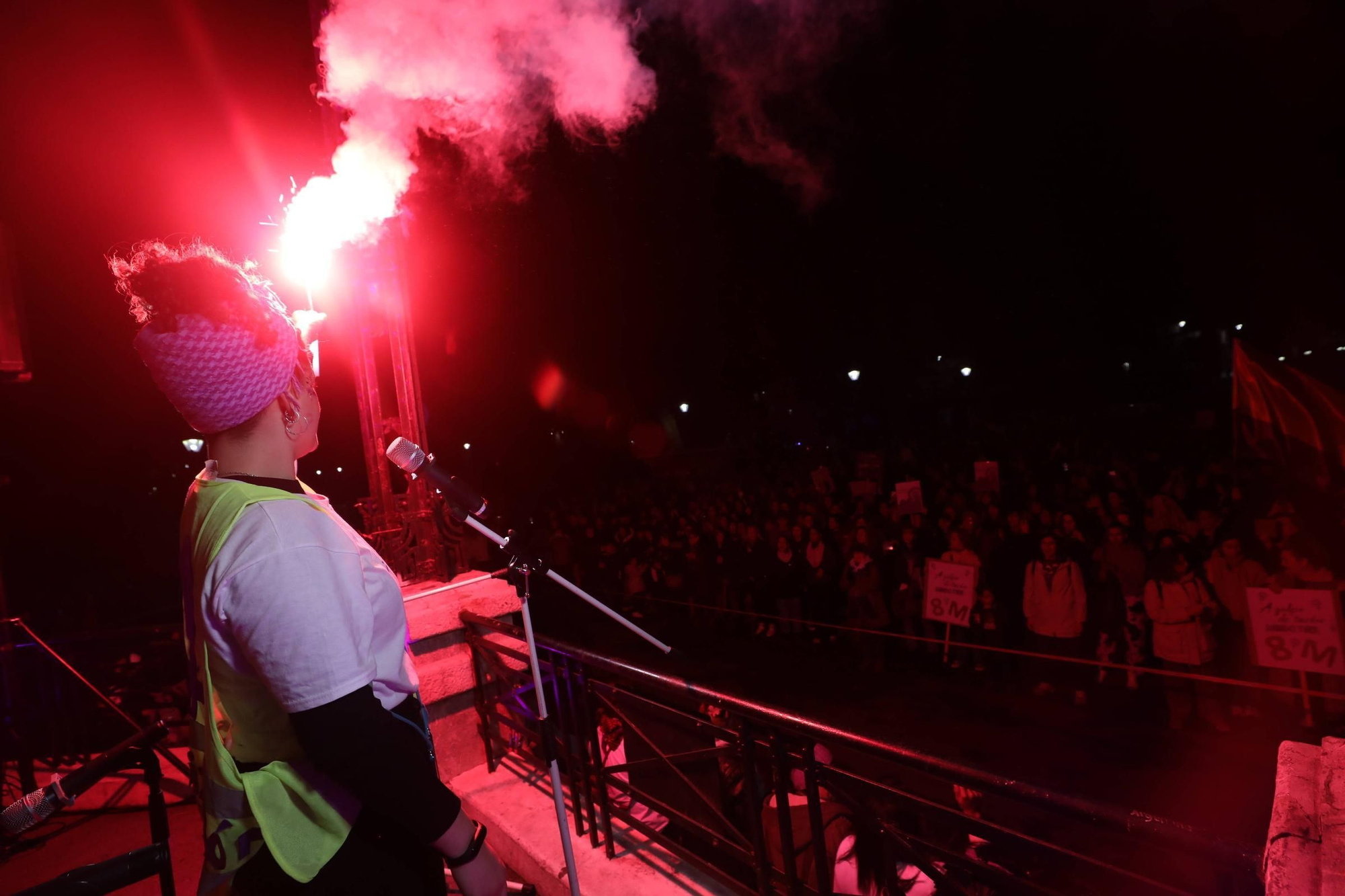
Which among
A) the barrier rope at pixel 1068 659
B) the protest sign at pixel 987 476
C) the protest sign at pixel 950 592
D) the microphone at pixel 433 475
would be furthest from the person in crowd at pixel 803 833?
the protest sign at pixel 987 476

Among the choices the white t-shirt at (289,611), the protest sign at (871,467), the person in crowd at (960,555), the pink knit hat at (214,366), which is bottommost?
the person in crowd at (960,555)

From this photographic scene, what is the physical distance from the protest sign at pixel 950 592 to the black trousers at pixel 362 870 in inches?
337

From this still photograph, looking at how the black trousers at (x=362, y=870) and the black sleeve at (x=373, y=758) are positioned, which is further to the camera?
the black trousers at (x=362, y=870)

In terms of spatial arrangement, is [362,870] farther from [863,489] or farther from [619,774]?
[863,489]

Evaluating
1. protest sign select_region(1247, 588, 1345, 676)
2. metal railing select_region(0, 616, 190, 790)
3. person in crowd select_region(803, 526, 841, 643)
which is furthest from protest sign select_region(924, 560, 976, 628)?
metal railing select_region(0, 616, 190, 790)

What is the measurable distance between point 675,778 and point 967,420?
3807cm

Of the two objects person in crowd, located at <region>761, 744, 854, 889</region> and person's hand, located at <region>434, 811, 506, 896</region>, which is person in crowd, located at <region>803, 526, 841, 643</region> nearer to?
person in crowd, located at <region>761, 744, 854, 889</region>

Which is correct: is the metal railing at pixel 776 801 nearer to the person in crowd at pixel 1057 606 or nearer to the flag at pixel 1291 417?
the person in crowd at pixel 1057 606

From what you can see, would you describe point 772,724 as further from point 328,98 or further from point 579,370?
point 579,370

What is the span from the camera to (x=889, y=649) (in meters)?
10.3

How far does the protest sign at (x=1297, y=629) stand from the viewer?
6.26 metres

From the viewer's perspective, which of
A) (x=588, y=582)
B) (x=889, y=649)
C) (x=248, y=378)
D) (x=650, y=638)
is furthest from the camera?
(x=588, y=582)

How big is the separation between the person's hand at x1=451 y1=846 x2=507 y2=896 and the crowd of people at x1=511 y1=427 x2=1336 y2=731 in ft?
22.8

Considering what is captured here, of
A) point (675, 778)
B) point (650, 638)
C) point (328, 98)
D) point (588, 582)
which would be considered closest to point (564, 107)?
point (328, 98)
